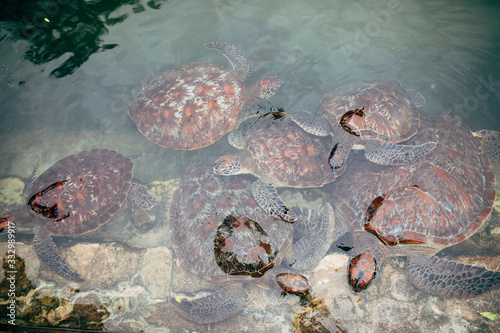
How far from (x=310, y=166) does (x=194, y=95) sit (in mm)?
2194

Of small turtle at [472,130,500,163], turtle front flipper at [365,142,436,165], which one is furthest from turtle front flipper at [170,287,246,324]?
small turtle at [472,130,500,163]

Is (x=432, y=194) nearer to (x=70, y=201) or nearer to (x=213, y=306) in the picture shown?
(x=213, y=306)

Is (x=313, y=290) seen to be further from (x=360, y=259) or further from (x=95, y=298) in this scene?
(x=95, y=298)

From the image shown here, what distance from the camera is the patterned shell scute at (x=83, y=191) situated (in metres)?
3.39

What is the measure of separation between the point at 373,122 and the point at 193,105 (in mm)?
2777

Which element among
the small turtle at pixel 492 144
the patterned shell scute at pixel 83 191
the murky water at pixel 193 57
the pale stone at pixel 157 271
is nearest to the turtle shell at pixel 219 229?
the pale stone at pixel 157 271

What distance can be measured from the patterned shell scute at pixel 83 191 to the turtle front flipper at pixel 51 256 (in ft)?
0.49

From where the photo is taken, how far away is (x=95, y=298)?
2.82 meters

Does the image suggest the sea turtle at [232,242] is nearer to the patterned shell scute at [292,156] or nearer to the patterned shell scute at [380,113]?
the patterned shell scute at [292,156]

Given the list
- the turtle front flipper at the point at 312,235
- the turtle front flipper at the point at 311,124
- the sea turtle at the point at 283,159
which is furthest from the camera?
the turtle front flipper at the point at 311,124

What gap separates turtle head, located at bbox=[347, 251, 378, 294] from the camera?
266 centimetres

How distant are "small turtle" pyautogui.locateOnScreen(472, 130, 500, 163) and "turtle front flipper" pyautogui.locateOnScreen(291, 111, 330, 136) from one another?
2.40m

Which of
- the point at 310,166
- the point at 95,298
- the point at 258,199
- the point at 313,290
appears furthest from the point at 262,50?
the point at 95,298

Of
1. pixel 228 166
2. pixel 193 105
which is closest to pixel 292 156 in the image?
pixel 228 166
